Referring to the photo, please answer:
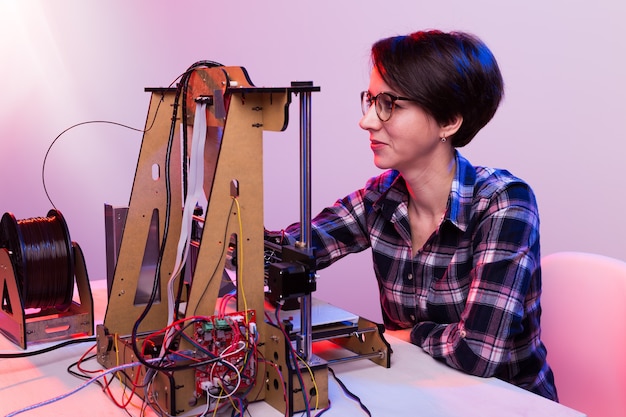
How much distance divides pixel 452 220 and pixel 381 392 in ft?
1.61

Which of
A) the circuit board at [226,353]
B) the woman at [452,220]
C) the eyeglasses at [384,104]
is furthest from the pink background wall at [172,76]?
the circuit board at [226,353]

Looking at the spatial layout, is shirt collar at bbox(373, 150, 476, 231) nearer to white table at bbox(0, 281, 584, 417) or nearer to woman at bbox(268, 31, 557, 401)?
woman at bbox(268, 31, 557, 401)

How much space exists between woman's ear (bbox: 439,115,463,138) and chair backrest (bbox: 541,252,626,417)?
0.42 meters

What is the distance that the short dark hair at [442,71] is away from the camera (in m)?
1.80

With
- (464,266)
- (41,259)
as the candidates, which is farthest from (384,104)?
(41,259)

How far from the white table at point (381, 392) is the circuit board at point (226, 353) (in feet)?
0.23

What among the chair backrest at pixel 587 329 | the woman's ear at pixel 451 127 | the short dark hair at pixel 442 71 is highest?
the short dark hair at pixel 442 71

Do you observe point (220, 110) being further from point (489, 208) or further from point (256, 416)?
point (489, 208)

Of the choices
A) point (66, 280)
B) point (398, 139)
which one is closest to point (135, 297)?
point (66, 280)

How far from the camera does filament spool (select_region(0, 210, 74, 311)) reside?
176 centimetres

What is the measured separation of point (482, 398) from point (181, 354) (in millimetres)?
575

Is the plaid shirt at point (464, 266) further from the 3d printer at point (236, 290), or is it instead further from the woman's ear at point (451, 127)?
the 3d printer at point (236, 290)

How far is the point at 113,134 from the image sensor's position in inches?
138

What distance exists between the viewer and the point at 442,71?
180 centimetres
